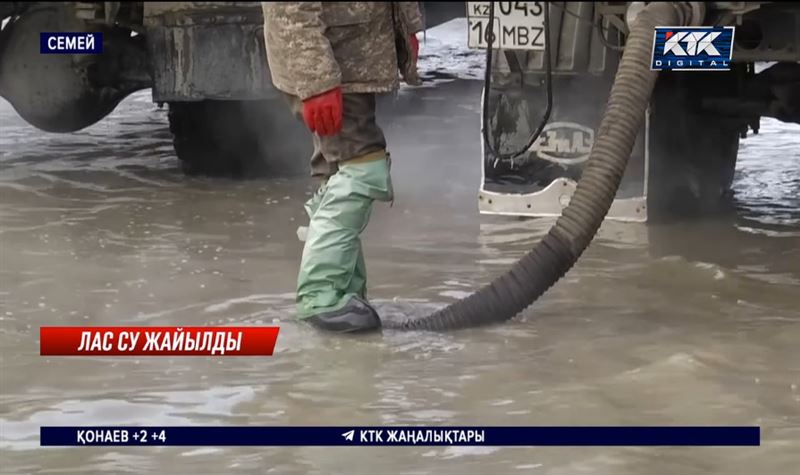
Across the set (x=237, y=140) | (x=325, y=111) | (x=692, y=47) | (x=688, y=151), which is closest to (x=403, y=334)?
(x=325, y=111)

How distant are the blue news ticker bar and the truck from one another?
1.81m

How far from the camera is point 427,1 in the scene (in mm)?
7258

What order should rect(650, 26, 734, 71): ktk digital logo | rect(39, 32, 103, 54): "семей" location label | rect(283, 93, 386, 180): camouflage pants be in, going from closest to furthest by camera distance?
rect(283, 93, 386, 180): camouflage pants → rect(650, 26, 734, 71): ktk digital logo → rect(39, 32, 103, 54): "семей" location label

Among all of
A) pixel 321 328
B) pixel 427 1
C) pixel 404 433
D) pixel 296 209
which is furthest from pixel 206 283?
pixel 427 1

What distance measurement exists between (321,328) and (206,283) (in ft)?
2.51

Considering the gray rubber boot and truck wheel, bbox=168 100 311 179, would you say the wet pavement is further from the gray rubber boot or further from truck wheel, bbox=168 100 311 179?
truck wheel, bbox=168 100 311 179

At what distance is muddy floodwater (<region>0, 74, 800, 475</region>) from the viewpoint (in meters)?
3.45

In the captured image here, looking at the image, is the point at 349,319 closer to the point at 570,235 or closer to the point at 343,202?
the point at 343,202

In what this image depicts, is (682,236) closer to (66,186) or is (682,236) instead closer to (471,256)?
(471,256)

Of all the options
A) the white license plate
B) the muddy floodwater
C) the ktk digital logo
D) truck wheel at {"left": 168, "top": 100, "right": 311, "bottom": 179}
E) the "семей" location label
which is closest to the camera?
the muddy floodwater

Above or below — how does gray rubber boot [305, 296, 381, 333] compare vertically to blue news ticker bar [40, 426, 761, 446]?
above

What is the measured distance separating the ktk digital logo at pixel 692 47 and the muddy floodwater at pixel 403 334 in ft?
2.48
